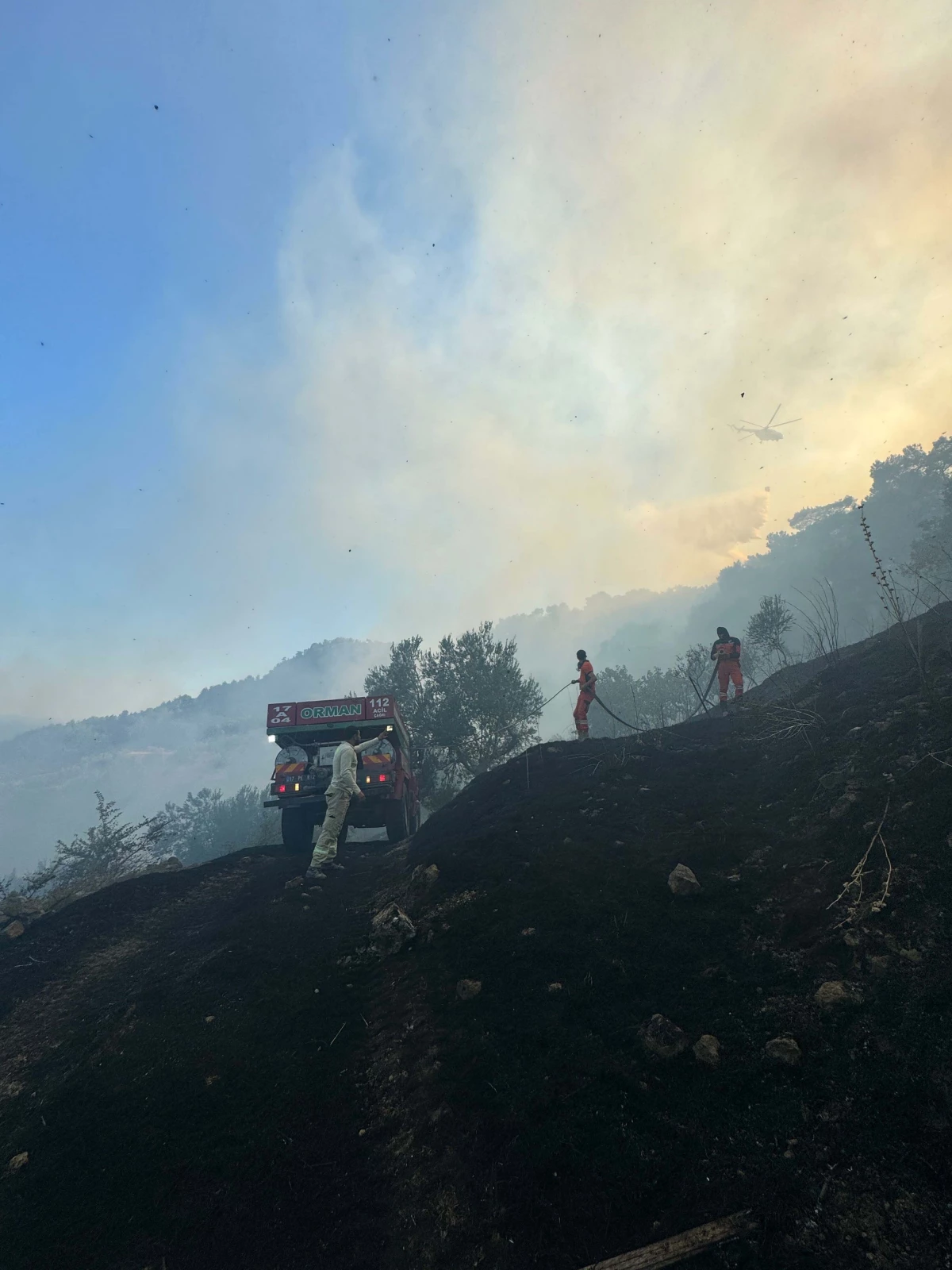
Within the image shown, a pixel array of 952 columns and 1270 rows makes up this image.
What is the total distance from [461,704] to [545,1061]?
21.1 meters

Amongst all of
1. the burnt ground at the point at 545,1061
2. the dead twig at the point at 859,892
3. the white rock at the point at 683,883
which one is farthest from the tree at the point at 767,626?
the dead twig at the point at 859,892

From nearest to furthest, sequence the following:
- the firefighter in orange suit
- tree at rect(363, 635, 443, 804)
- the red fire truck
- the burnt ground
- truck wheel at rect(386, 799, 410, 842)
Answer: the burnt ground → the red fire truck → the firefighter in orange suit → truck wheel at rect(386, 799, 410, 842) → tree at rect(363, 635, 443, 804)

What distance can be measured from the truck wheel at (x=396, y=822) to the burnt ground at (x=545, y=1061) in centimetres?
505

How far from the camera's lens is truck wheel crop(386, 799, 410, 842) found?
37.3 feet

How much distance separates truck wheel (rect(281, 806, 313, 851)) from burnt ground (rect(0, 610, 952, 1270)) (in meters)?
4.61

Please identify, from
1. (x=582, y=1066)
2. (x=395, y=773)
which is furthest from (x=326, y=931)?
(x=395, y=773)

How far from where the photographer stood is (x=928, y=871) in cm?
327

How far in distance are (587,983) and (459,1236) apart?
1.66 meters

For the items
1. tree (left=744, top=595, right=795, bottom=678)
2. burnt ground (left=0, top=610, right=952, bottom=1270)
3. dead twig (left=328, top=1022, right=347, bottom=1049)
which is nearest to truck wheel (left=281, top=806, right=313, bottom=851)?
burnt ground (left=0, top=610, right=952, bottom=1270)

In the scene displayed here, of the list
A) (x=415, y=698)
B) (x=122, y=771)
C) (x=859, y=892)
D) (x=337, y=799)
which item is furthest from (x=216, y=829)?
(x=122, y=771)

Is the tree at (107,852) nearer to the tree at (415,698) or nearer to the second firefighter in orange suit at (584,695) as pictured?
the tree at (415,698)

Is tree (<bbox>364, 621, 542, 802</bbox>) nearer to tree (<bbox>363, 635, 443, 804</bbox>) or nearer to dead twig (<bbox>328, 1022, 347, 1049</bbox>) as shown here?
tree (<bbox>363, 635, 443, 804</bbox>)

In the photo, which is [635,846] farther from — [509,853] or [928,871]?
[928,871]

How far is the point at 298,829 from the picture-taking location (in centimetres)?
1096
